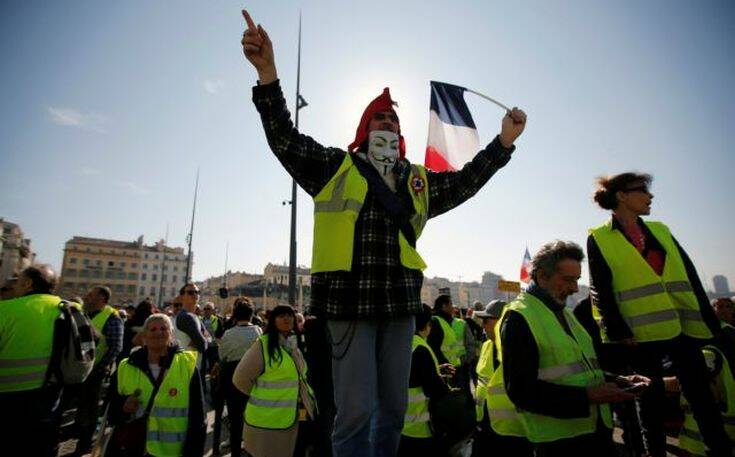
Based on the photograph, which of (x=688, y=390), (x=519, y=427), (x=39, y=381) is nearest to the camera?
(x=688, y=390)

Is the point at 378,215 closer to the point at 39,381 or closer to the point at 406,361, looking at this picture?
the point at 406,361

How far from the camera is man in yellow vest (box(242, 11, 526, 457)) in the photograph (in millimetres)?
1764

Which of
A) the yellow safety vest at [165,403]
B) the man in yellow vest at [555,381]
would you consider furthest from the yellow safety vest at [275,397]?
the man in yellow vest at [555,381]

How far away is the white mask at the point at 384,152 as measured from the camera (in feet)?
7.25

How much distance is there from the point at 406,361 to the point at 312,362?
0.49m

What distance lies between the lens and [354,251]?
1.90m

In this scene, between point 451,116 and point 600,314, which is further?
point 451,116

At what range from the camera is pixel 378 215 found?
1.98 metres

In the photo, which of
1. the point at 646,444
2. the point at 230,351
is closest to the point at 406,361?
the point at 646,444

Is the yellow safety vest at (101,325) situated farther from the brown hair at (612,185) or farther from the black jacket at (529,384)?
the brown hair at (612,185)

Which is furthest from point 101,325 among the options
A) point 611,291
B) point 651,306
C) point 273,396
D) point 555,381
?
point 651,306

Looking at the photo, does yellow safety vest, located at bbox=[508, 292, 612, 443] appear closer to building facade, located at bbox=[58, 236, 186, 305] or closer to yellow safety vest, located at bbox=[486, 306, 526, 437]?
yellow safety vest, located at bbox=[486, 306, 526, 437]

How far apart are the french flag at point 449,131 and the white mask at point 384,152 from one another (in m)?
1.18

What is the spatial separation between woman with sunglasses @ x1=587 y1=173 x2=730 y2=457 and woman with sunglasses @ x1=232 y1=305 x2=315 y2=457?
2971 mm
